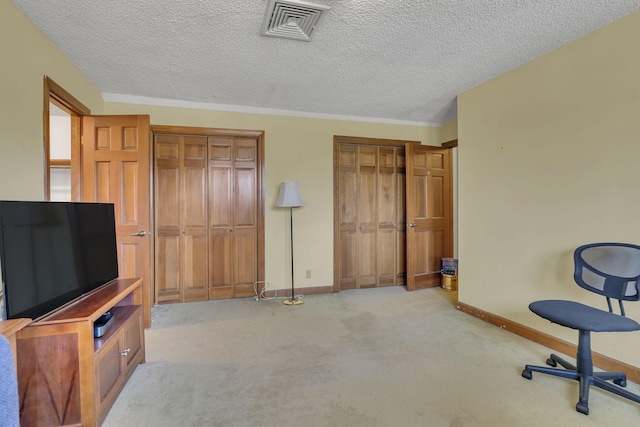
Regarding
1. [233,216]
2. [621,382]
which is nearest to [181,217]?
[233,216]

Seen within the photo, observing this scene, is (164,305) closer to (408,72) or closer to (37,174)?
(37,174)

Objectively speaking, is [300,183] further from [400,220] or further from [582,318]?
[582,318]

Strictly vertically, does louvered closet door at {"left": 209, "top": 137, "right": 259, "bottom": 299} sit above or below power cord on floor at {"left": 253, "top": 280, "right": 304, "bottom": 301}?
above

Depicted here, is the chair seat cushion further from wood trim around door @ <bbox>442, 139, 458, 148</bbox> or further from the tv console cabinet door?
wood trim around door @ <bbox>442, 139, 458, 148</bbox>

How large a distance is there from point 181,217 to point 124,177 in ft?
3.02

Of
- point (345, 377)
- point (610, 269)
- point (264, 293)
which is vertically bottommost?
point (345, 377)

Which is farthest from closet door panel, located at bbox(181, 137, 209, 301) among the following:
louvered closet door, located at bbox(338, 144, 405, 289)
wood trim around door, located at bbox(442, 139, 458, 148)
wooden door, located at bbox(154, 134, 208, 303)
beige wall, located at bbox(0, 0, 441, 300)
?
wood trim around door, located at bbox(442, 139, 458, 148)

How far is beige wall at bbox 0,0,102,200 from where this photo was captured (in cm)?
183

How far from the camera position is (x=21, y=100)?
6.48ft

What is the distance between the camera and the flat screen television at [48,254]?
1408mm

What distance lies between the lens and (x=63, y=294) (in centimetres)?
169

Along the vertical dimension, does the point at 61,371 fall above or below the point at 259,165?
below

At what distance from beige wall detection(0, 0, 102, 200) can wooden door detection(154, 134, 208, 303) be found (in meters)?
1.41

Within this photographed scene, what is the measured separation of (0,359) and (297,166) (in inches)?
134
